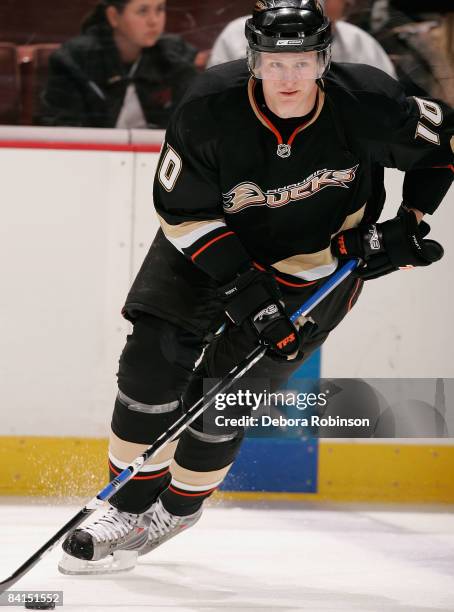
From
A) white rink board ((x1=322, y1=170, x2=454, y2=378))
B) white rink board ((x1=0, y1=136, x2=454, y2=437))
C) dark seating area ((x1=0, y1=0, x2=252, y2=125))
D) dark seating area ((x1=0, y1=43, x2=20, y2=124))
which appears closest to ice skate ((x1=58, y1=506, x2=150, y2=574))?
white rink board ((x1=0, y1=136, x2=454, y2=437))

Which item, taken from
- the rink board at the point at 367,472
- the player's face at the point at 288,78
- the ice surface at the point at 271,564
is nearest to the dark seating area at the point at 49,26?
the rink board at the point at 367,472

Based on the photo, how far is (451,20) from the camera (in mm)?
3859

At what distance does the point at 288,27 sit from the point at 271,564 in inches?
52.3

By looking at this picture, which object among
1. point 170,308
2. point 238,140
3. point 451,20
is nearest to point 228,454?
point 170,308

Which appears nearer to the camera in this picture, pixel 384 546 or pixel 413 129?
pixel 413 129

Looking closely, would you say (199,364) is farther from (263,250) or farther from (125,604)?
(125,604)

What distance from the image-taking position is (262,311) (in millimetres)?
2412

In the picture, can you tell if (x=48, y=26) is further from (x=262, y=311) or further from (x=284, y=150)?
(x=262, y=311)

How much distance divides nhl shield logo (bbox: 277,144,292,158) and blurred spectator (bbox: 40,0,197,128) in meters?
1.49

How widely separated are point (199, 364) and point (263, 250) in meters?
0.32

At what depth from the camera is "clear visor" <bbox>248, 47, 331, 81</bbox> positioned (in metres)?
2.32

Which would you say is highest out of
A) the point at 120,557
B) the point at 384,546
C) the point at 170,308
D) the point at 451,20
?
the point at 451,20

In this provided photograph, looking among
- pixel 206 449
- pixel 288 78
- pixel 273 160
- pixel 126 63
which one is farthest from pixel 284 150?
pixel 126 63

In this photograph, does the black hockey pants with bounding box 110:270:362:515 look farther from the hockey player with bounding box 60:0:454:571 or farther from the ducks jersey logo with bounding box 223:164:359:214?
the ducks jersey logo with bounding box 223:164:359:214
